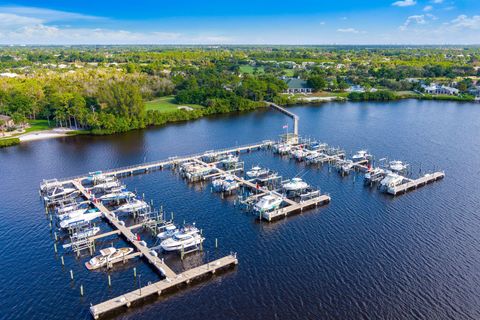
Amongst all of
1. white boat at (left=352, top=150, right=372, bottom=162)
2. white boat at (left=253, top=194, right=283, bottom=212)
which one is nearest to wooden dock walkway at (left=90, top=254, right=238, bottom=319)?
white boat at (left=253, top=194, right=283, bottom=212)

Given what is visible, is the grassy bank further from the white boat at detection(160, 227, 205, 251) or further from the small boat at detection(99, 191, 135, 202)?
the white boat at detection(160, 227, 205, 251)

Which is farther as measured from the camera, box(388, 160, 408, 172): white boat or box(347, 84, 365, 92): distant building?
box(347, 84, 365, 92): distant building

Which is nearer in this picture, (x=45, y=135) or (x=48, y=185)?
(x=48, y=185)

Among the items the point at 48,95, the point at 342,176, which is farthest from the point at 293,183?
the point at 48,95

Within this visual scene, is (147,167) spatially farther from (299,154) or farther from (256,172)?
(299,154)

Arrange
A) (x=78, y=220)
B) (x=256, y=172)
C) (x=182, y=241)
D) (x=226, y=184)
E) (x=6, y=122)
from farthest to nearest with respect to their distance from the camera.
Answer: (x=6, y=122)
(x=256, y=172)
(x=226, y=184)
(x=78, y=220)
(x=182, y=241)

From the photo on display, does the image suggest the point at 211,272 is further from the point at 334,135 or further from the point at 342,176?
the point at 334,135

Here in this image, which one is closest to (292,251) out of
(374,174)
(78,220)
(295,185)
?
(295,185)

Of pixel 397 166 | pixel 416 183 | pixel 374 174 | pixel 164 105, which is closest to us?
pixel 416 183
